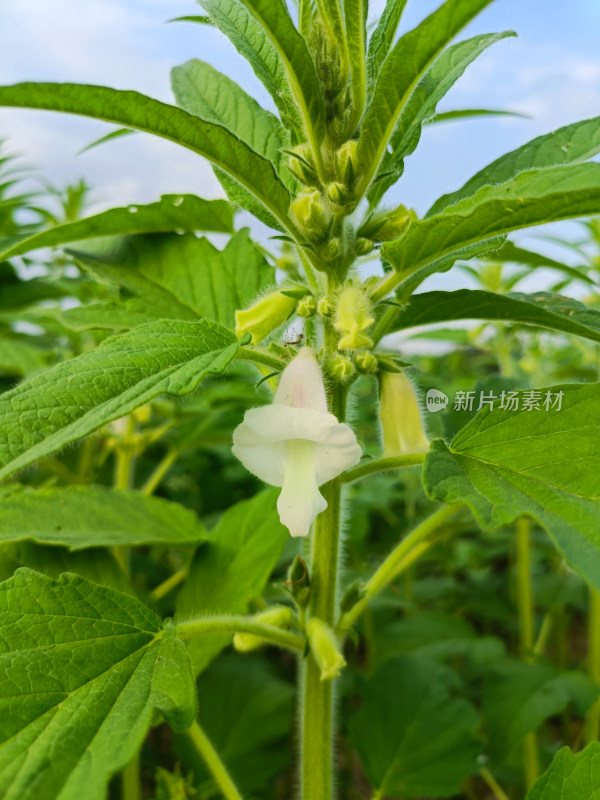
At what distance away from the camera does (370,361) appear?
96cm

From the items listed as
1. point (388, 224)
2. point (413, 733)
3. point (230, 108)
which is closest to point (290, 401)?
point (388, 224)

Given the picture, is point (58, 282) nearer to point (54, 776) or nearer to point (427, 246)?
point (427, 246)

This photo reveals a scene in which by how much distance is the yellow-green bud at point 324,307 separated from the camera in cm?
97

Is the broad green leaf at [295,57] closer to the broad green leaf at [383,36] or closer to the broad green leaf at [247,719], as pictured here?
the broad green leaf at [383,36]

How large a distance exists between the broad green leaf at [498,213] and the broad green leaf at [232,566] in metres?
0.62

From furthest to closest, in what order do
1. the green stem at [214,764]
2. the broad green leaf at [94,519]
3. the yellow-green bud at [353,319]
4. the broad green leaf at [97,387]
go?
the broad green leaf at [94,519] → the green stem at [214,764] → the yellow-green bud at [353,319] → the broad green leaf at [97,387]

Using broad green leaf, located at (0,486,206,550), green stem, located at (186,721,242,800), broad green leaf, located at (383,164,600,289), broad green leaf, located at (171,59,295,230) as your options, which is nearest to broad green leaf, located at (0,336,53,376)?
broad green leaf, located at (0,486,206,550)

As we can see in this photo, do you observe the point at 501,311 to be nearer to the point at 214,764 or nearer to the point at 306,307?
the point at 306,307

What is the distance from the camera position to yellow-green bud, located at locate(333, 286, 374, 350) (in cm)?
92

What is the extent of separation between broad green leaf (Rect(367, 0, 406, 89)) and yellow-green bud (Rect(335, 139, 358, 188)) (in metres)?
0.14

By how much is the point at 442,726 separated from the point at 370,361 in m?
1.12

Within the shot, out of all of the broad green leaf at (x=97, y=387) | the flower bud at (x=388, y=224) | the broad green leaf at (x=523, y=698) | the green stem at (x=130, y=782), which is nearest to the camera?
the broad green leaf at (x=97, y=387)

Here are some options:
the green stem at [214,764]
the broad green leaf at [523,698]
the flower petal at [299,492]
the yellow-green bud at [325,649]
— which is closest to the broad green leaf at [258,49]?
the flower petal at [299,492]

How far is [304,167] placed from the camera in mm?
1021
